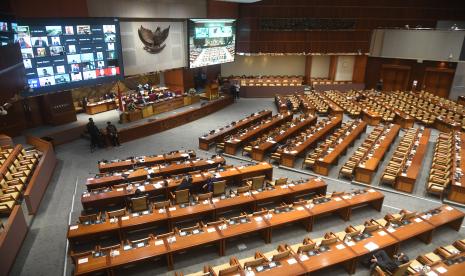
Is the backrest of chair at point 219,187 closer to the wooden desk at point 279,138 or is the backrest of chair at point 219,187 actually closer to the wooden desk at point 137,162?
the wooden desk at point 137,162

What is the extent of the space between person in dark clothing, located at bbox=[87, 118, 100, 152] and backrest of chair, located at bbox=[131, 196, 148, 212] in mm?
5922

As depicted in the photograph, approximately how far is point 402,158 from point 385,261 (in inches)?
253

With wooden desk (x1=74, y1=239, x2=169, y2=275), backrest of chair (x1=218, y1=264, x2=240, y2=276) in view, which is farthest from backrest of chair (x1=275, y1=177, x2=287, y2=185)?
wooden desk (x1=74, y1=239, x2=169, y2=275)

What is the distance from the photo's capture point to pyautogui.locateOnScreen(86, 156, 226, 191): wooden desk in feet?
30.1

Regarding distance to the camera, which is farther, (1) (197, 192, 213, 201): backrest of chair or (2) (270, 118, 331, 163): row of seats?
(2) (270, 118, 331, 163): row of seats

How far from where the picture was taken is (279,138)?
13.1 m

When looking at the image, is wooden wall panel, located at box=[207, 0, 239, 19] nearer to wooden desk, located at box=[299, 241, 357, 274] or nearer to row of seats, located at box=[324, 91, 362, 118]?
row of seats, located at box=[324, 91, 362, 118]

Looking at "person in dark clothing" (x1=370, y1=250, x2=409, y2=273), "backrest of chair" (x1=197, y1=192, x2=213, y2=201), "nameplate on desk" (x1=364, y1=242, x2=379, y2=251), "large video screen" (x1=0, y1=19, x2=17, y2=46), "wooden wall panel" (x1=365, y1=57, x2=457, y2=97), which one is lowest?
"person in dark clothing" (x1=370, y1=250, x2=409, y2=273)

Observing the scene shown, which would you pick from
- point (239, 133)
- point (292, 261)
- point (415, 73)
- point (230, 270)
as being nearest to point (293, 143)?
point (239, 133)

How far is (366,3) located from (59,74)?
65.8 feet

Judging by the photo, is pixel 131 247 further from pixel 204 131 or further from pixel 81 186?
pixel 204 131

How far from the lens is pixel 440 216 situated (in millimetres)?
7742

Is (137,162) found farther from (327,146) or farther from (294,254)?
(327,146)

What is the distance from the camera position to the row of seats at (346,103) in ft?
59.6
